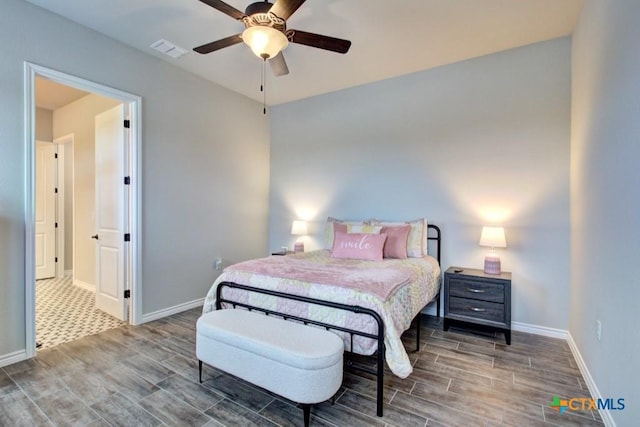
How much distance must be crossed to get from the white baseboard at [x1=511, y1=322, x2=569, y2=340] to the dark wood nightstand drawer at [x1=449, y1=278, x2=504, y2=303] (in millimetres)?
632

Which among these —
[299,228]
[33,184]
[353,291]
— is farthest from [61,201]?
[353,291]

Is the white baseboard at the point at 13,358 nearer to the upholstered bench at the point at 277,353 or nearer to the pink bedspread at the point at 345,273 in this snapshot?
the upholstered bench at the point at 277,353

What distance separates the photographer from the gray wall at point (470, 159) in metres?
3.21

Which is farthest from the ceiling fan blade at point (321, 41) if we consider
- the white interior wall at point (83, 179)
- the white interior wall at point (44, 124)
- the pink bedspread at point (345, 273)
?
the white interior wall at point (44, 124)

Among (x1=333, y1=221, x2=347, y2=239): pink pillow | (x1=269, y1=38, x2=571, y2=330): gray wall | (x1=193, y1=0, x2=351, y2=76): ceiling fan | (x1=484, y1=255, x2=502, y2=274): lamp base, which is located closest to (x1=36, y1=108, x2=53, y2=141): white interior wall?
(x1=269, y1=38, x2=571, y2=330): gray wall

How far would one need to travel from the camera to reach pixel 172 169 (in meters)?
3.81

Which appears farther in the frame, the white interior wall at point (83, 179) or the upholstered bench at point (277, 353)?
the white interior wall at point (83, 179)

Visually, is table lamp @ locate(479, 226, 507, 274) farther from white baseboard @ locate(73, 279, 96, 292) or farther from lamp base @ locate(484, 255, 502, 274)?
white baseboard @ locate(73, 279, 96, 292)

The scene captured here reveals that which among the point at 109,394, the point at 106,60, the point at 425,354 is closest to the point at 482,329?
the point at 425,354

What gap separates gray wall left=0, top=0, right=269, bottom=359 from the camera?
2.56 metres

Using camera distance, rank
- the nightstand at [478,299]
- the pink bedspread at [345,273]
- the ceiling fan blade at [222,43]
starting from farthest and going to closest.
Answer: the nightstand at [478,299]
the ceiling fan blade at [222,43]
the pink bedspread at [345,273]

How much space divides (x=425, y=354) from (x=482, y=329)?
1023 mm

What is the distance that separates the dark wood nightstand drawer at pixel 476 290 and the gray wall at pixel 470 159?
491 mm

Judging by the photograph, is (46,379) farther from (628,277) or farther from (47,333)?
(628,277)
